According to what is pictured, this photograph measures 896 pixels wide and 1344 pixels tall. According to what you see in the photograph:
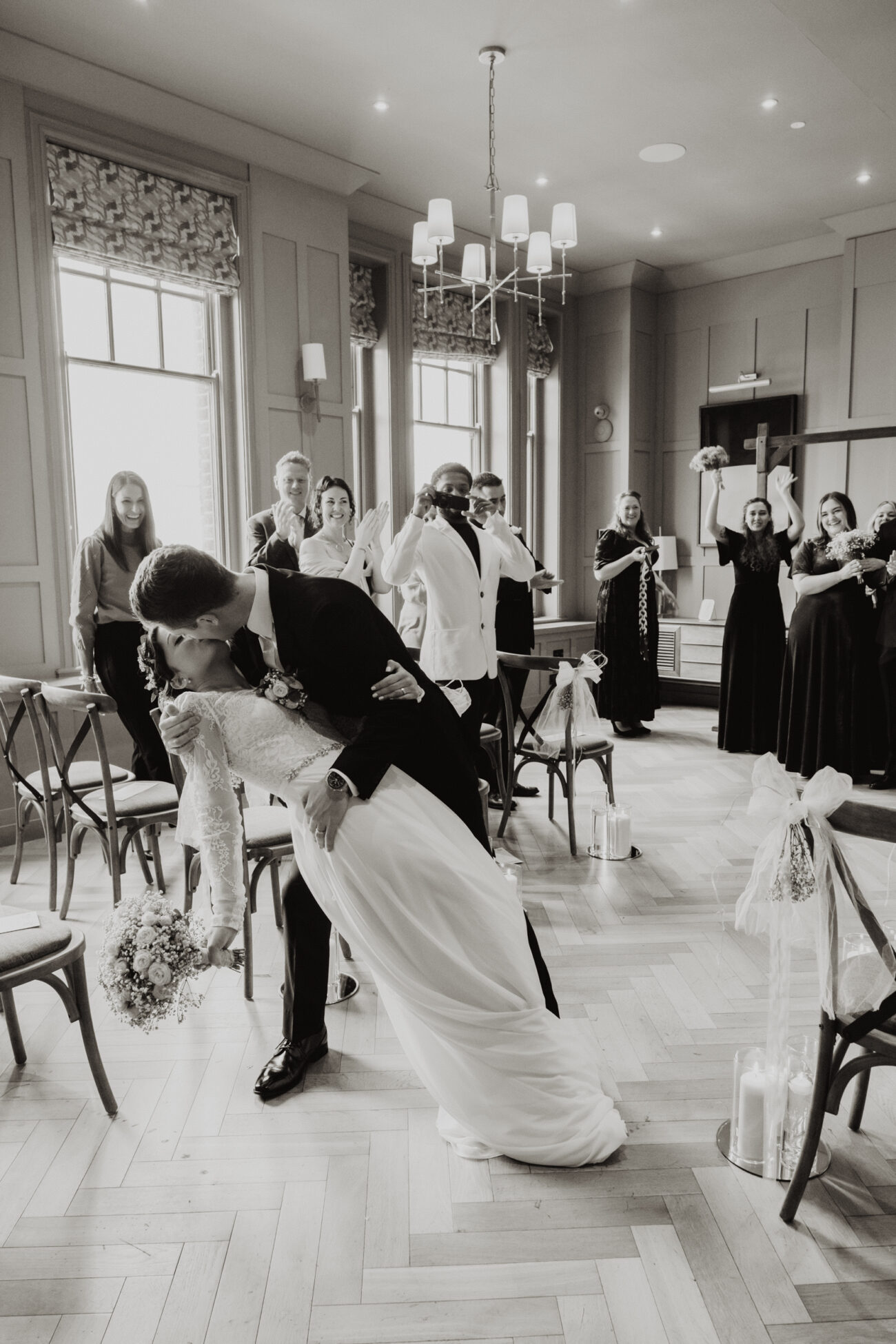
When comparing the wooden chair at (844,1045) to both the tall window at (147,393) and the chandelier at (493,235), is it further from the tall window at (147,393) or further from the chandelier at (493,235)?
the tall window at (147,393)

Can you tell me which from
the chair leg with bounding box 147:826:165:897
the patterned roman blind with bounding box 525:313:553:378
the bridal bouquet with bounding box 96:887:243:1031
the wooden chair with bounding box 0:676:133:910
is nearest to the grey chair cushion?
the bridal bouquet with bounding box 96:887:243:1031

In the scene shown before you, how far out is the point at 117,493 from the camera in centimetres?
423

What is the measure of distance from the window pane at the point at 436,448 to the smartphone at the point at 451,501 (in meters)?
2.97

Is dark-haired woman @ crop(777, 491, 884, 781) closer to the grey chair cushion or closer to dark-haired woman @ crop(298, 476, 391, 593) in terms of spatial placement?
dark-haired woman @ crop(298, 476, 391, 593)

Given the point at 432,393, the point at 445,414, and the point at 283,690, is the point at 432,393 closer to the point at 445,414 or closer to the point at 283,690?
the point at 445,414

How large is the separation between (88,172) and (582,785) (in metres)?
4.06

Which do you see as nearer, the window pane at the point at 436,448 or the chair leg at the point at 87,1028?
the chair leg at the point at 87,1028

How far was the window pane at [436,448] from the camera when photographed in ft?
23.4

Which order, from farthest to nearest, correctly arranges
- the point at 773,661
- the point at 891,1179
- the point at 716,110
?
the point at 773,661, the point at 716,110, the point at 891,1179

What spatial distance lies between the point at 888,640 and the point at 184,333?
424 centimetres

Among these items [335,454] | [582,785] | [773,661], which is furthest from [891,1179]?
[335,454]

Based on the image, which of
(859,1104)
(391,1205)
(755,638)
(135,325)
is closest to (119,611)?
(135,325)

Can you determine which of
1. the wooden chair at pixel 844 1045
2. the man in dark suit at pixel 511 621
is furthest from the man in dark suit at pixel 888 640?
the wooden chair at pixel 844 1045

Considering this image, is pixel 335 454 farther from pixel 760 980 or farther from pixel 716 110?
pixel 760 980
